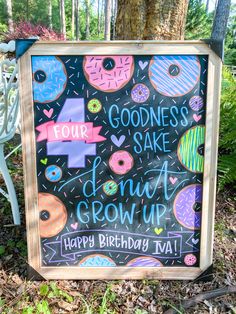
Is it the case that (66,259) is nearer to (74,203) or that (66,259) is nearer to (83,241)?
(83,241)

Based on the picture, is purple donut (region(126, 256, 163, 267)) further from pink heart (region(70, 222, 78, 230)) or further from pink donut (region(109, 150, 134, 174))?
pink donut (region(109, 150, 134, 174))

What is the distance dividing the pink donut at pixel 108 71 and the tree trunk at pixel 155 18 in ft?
2.38

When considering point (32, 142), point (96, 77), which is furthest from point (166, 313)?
point (96, 77)

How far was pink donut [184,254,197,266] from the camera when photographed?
7.26ft

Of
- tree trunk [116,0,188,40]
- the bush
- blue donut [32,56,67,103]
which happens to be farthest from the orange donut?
the bush

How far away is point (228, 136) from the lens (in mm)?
3088

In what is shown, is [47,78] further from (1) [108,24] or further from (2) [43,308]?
(1) [108,24]

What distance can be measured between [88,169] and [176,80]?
0.67 meters

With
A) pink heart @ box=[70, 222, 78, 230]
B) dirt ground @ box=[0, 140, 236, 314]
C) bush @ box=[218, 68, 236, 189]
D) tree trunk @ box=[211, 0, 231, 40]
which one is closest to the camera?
dirt ground @ box=[0, 140, 236, 314]

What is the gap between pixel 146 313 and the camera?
6.70 feet

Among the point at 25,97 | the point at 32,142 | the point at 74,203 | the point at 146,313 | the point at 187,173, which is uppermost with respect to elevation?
the point at 25,97

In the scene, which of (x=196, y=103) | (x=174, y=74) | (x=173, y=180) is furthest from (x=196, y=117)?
(x=173, y=180)

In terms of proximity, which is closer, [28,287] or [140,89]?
[140,89]

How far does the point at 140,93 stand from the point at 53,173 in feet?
2.10
